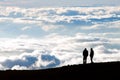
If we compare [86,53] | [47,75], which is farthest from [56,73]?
[86,53]

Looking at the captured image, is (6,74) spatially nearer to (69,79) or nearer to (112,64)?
(69,79)

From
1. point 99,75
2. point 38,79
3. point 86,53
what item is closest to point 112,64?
point 86,53

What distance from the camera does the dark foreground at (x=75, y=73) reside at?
174 feet

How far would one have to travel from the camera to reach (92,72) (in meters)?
55.7

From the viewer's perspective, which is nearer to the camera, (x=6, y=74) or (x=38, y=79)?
(x=38, y=79)

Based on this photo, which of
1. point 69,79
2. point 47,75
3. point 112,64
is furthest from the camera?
point 112,64

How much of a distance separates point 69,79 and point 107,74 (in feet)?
17.8

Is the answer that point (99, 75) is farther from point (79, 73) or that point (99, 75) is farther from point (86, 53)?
point (86, 53)

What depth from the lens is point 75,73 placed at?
55875 millimetres

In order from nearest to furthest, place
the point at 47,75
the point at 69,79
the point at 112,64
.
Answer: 1. the point at 69,79
2. the point at 47,75
3. the point at 112,64

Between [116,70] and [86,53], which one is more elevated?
[86,53]

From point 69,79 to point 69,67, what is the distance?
399 inches

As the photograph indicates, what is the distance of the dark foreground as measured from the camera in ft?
174

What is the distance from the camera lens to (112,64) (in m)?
61.6
